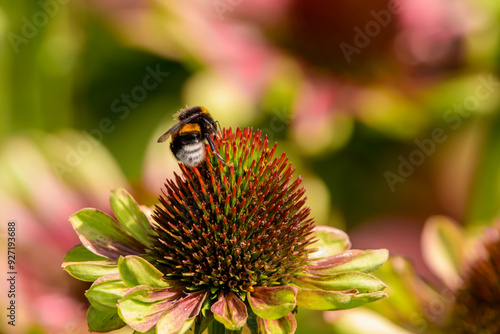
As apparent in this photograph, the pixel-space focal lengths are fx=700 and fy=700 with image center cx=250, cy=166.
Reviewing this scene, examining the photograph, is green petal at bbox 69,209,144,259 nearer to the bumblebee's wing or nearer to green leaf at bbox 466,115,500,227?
the bumblebee's wing

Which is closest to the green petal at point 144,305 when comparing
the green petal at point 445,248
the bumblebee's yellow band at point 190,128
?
the bumblebee's yellow band at point 190,128

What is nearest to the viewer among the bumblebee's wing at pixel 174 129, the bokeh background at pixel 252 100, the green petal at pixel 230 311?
the green petal at pixel 230 311
